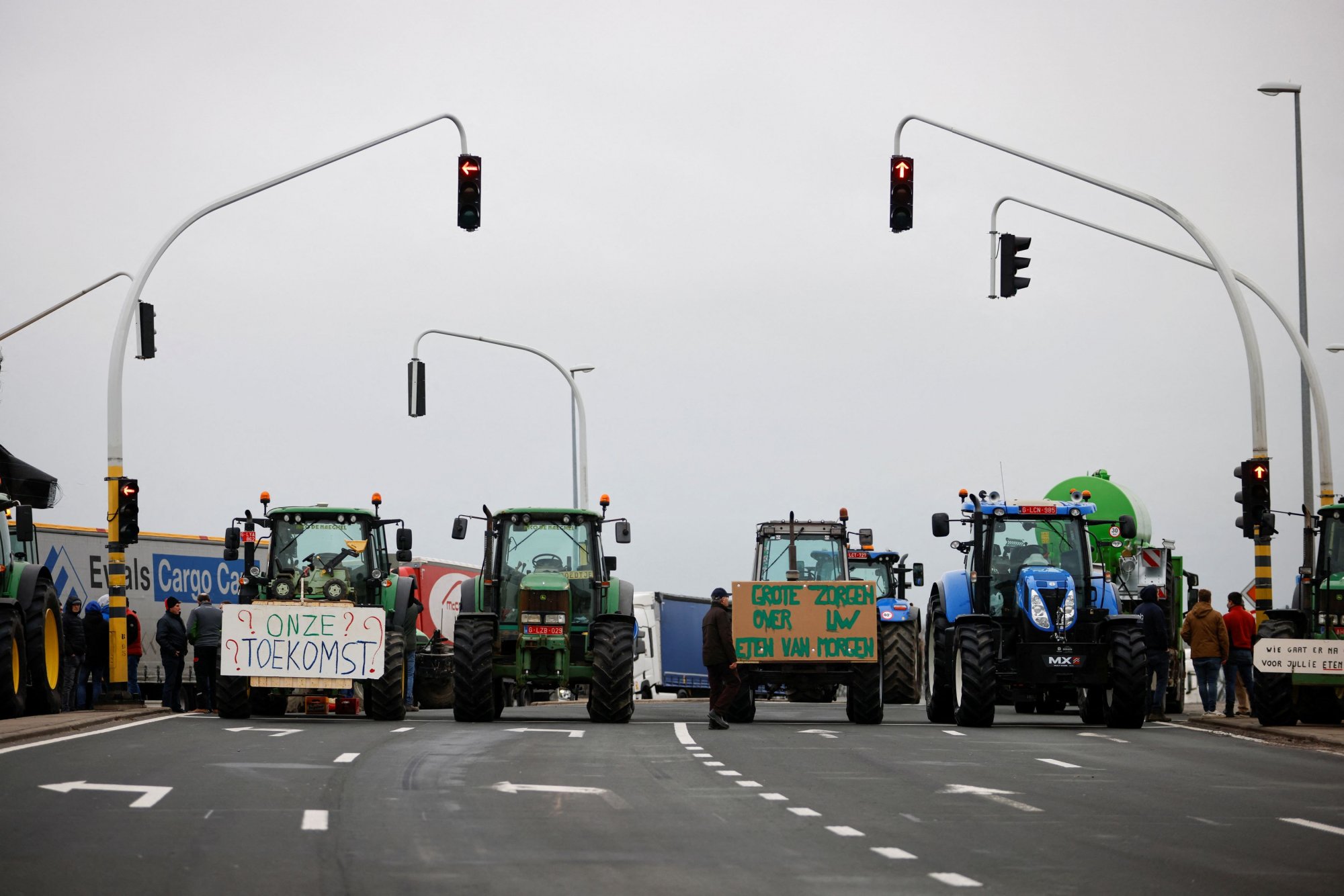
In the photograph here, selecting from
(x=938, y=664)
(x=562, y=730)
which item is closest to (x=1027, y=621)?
(x=938, y=664)

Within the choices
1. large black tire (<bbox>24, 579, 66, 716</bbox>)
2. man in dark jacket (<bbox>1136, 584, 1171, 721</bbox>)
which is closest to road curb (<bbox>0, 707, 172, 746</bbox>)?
large black tire (<bbox>24, 579, 66, 716</bbox>)

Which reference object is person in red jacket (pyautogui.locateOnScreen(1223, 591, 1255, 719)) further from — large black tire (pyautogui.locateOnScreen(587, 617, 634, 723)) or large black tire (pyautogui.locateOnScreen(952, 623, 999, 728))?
large black tire (pyautogui.locateOnScreen(587, 617, 634, 723))

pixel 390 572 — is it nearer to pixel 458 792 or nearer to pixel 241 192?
pixel 241 192

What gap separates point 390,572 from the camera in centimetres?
2877

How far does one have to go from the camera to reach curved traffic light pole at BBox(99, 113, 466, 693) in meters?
26.5

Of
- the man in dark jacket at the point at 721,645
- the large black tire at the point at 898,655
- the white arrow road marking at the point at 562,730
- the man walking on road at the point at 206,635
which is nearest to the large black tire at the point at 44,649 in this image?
the man walking on road at the point at 206,635

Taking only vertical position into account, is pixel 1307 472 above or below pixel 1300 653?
above

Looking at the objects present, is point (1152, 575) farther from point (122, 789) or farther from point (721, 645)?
point (122, 789)

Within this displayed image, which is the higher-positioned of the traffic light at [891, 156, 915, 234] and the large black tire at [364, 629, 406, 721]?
the traffic light at [891, 156, 915, 234]

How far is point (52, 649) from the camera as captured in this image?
81.5 feet

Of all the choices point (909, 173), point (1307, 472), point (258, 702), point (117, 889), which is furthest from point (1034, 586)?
point (117, 889)

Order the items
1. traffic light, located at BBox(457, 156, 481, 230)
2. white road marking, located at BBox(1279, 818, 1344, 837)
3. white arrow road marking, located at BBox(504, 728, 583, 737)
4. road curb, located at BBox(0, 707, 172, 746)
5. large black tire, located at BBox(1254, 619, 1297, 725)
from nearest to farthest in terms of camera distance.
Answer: white road marking, located at BBox(1279, 818, 1344, 837) < road curb, located at BBox(0, 707, 172, 746) < white arrow road marking, located at BBox(504, 728, 583, 737) < large black tire, located at BBox(1254, 619, 1297, 725) < traffic light, located at BBox(457, 156, 481, 230)

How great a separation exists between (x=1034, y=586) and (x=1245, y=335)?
480cm

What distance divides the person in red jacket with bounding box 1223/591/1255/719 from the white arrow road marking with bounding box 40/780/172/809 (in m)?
17.2
